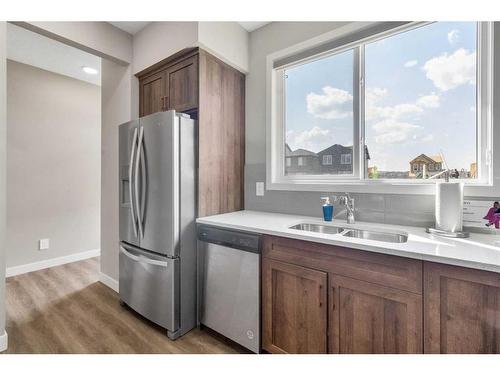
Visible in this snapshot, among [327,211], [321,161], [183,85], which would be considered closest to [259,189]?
[321,161]

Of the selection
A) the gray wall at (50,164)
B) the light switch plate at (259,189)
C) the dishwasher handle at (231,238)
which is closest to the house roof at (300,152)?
the light switch plate at (259,189)

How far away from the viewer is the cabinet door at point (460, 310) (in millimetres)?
959

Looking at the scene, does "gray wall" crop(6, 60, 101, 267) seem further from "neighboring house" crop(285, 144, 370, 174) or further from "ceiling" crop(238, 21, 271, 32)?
"neighboring house" crop(285, 144, 370, 174)

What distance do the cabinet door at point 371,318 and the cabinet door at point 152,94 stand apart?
211 cm

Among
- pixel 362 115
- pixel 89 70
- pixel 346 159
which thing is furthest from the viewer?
pixel 89 70

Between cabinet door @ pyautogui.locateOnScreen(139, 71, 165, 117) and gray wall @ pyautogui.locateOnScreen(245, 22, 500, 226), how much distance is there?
83 centimetres

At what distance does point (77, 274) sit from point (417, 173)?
12.4 feet

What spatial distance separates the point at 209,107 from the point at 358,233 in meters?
1.53

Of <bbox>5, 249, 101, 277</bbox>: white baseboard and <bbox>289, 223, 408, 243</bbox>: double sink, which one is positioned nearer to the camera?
<bbox>289, 223, 408, 243</bbox>: double sink

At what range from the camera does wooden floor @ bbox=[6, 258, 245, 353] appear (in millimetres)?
1740

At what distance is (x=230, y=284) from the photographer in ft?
5.67

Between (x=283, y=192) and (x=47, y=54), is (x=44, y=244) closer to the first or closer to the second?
(x=47, y=54)

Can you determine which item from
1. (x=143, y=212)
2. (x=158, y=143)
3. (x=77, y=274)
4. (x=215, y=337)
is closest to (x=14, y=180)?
(x=77, y=274)

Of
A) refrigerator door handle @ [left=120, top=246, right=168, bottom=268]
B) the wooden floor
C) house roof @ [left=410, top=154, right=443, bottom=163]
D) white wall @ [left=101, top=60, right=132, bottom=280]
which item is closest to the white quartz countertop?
house roof @ [left=410, top=154, right=443, bottom=163]
